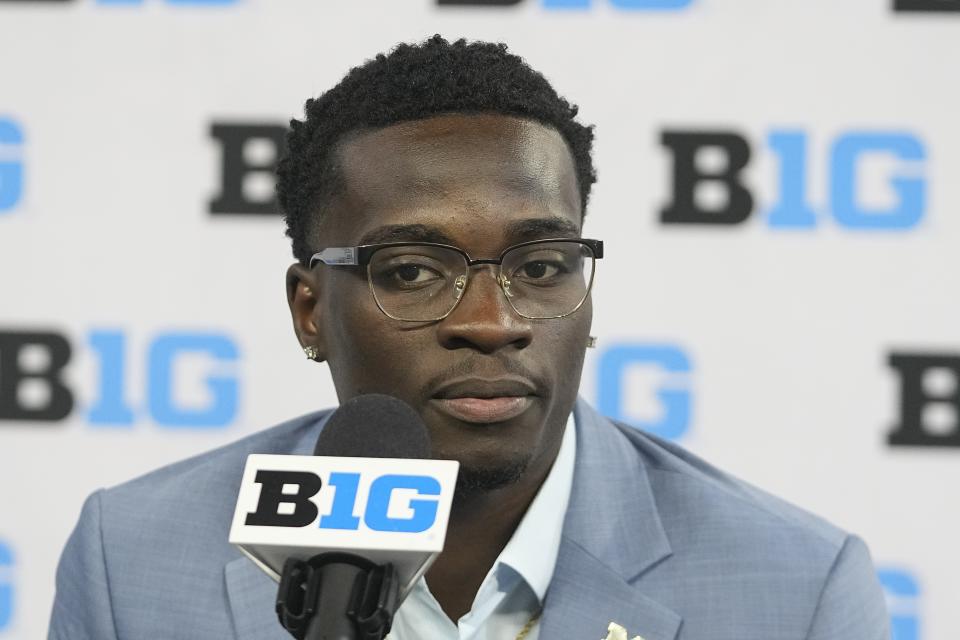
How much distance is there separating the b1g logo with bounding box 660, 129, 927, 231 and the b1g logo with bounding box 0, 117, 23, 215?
1543 mm

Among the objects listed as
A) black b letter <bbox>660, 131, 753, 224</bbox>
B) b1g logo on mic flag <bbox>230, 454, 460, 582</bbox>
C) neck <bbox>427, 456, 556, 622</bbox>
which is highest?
black b letter <bbox>660, 131, 753, 224</bbox>

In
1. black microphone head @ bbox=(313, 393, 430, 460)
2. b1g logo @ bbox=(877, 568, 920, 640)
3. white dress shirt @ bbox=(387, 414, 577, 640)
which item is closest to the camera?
black microphone head @ bbox=(313, 393, 430, 460)

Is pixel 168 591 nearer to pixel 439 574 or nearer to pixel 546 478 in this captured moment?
pixel 439 574

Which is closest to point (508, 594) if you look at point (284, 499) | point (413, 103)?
point (413, 103)

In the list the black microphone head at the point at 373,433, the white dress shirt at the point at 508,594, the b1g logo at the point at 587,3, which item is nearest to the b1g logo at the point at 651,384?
the b1g logo at the point at 587,3

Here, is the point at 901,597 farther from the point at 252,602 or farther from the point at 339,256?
the point at 339,256

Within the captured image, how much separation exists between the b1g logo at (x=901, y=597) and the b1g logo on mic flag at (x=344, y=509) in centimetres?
209

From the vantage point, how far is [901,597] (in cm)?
299

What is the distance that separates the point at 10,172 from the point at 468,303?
1.81m

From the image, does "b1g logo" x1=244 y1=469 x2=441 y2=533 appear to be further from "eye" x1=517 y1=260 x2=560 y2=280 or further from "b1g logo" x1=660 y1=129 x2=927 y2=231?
"b1g logo" x1=660 y1=129 x2=927 y2=231

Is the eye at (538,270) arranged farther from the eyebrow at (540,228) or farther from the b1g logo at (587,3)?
the b1g logo at (587,3)

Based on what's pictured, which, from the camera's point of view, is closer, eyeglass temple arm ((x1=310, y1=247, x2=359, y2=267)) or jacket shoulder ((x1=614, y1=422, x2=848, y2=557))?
eyeglass temple arm ((x1=310, y1=247, x2=359, y2=267))

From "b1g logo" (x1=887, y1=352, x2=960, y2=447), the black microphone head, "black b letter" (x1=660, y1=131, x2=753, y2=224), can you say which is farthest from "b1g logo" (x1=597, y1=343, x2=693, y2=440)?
the black microphone head

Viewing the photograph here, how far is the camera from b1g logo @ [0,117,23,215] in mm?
3172
